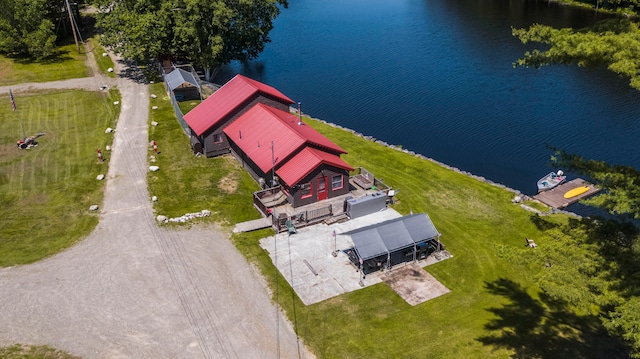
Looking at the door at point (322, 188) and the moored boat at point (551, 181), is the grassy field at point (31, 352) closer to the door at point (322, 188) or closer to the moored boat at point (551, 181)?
the door at point (322, 188)

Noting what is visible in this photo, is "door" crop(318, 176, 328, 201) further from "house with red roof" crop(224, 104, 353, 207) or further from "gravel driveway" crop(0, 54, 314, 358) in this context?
"gravel driveway" crop(0, 54, 314, 358)

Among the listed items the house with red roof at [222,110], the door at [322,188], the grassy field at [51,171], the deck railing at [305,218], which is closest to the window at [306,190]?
the door at [322,188]

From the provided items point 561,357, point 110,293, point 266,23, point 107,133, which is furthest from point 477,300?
point 266,23

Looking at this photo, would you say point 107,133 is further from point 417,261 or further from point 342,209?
point 417,261

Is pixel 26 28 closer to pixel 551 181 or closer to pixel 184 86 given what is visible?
pixel 184 86

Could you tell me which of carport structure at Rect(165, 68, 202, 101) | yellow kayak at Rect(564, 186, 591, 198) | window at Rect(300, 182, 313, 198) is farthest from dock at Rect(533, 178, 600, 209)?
carport structure at Rect(165, 68, 202, 101)
